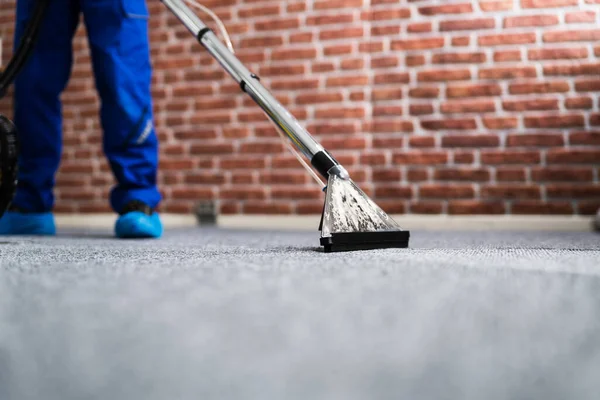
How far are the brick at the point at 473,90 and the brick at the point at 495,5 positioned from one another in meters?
0.27

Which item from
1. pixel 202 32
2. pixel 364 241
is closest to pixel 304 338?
pixel 364 241

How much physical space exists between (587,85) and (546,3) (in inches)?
12.6

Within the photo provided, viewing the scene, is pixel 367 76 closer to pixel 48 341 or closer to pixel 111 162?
pixel 111 162

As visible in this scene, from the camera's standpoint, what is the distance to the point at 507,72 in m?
1.81

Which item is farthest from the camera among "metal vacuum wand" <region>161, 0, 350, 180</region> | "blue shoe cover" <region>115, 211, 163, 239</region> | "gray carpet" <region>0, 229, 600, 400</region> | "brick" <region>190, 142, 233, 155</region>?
"brick" <region>190, 142, 233, 155</region>

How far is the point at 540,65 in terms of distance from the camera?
5.84 feet

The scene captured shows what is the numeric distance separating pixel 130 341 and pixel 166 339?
1.0 inches

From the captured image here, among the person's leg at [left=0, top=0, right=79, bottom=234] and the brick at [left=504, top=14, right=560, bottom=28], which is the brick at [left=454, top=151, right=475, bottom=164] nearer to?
the brick at [left=504, top=14, right=560, bottom=28]

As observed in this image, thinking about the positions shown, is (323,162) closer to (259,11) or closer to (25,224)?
(25,224)

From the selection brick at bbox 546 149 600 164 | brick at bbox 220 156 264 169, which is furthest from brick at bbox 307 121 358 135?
brick at bbox 546 149 600 164

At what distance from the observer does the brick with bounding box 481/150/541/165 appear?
1.79 metres

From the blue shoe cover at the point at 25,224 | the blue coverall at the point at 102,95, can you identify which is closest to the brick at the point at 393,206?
the blue coverall at the point at 102,95

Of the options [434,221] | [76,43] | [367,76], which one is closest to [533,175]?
[434,221]

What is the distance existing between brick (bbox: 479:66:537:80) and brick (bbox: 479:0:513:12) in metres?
0.21
